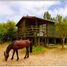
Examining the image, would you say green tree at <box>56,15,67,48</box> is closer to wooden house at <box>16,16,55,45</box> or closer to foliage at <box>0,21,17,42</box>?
wooden house at <box>16,16,55,45</box>

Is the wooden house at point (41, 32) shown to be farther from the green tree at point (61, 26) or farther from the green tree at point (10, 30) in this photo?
the green tree at point (10, 30)

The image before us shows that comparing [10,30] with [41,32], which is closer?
[41,32]

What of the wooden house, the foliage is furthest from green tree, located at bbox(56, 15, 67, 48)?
the foliage

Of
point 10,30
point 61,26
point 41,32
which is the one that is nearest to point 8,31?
point 10,30

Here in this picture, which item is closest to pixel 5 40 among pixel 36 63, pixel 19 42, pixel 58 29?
pixel 58 29

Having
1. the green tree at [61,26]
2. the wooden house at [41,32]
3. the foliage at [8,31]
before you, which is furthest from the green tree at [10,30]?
the green tree at [61,26]

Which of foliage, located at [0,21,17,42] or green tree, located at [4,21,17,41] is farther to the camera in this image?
green tree, located at [4,21,17,41]

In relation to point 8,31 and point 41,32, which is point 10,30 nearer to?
point 8,31

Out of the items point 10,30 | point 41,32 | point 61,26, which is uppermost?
point 61,26

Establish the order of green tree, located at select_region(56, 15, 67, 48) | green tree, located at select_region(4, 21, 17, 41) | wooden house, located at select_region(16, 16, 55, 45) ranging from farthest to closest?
green tree, located at select_region(4, 21, 17, 41) → wooden house, located at select_region(16, 16, 55, 45) → green tree, located at select_region(56, 15, 67, 48)

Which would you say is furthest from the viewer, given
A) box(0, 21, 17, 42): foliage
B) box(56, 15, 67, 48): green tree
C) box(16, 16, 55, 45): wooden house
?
box(0, 21, 17, 42): foliage

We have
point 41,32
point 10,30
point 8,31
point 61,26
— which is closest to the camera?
point 61,26

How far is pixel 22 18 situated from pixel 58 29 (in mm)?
9828

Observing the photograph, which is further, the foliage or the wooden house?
the foliage
